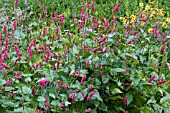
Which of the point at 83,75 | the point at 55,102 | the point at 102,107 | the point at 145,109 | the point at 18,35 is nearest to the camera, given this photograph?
the point at 55,102

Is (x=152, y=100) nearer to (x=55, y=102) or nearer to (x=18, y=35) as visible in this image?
(x=55, y=102)

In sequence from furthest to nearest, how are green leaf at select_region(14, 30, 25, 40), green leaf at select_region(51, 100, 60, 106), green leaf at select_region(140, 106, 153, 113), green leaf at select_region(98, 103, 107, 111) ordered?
green leaf at select_region(14, 30, 25, 40) → green leaf at select_region(140, 106, 153, 113) → green leaf at select_region(98, 103, 107, 111) → green leaf at select_region(51, 100, 60, 106)

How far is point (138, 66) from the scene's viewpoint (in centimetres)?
330

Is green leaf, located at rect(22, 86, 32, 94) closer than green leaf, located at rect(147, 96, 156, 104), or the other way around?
green leaf, located at rect(22, 86, 32, 94)

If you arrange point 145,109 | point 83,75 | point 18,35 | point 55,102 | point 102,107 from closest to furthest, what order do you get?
point 55,102 → point 83,75 → point 102,107 → point 145,109 → point 18,35

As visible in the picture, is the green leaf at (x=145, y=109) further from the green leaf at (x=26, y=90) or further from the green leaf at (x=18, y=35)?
the green leaf at (x=18, y=35)

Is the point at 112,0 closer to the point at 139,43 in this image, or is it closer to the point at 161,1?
the point at 161,1

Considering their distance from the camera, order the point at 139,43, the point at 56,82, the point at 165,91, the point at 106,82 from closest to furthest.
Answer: the point at 56,82 → the point at 106,82 → the point at 165,91 → the point at 139,43

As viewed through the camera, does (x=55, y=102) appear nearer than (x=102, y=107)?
Yes

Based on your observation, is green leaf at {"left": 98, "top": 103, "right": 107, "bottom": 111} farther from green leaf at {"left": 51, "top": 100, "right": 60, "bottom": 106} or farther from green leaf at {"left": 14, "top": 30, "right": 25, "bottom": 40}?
green leaf at {"left": 14, "top": 30, "right": 25, "bottom": 40}

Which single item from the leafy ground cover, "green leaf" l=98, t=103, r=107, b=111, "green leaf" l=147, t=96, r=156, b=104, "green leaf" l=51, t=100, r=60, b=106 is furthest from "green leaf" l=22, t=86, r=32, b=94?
"green leaf" l=147, t=96, r=156, b=104

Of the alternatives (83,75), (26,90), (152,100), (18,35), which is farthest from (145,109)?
(18,35)

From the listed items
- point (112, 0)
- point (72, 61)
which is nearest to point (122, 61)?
point (72, 61)

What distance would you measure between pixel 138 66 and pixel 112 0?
3396mm
